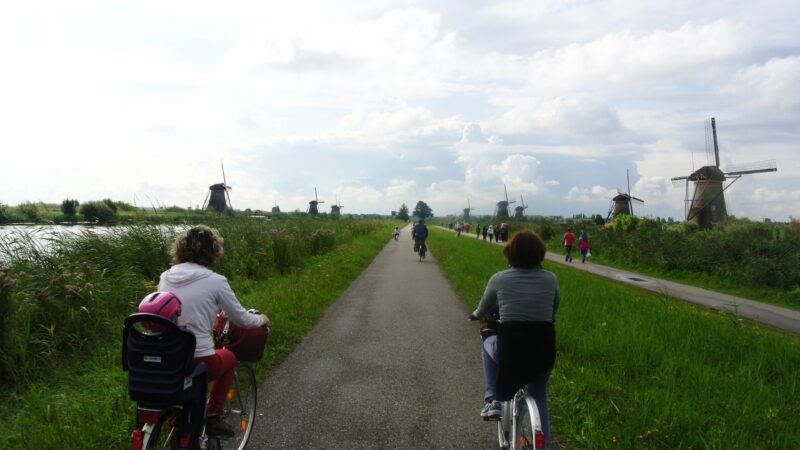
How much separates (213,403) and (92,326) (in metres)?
4.73

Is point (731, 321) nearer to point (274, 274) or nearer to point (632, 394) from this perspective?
point (632, 394)

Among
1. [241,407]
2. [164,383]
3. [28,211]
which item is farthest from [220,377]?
[28,211]

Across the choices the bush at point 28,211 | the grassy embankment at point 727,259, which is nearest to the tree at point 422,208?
the grassy embankment at point 727,259

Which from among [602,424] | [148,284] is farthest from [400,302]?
[602,424]

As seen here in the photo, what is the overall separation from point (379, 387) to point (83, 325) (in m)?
4.51

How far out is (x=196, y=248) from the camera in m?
2.89

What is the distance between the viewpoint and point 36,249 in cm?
768

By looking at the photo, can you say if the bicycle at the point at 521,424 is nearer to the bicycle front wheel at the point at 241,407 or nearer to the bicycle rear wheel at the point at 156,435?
the bicycle front wheel at the point at 241,407

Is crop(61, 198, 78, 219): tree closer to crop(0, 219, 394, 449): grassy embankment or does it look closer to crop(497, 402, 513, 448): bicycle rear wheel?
crop(0, 219, 394, 449): grassy embankment

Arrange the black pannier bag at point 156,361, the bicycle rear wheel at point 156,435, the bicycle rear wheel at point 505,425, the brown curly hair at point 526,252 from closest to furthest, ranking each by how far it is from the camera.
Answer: the black pannier bag at point 156,361 < the bicycle rear wheel at point 156,435 < the brown curly hair at point 526,252 < the bicycle rear wheel at point 505,425

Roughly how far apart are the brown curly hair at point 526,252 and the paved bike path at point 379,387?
170 centimetres

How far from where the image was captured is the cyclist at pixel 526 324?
123 inches

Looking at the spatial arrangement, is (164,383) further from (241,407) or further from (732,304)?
(732,304)

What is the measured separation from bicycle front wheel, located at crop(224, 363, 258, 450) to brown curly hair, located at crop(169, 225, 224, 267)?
1.15 m
